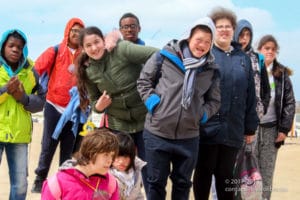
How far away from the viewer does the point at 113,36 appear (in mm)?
4488

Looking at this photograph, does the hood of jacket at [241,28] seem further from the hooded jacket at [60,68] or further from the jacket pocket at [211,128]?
the hooded jacket at [60,68]

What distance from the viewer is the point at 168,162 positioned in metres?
4.14

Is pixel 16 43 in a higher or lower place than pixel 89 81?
higher

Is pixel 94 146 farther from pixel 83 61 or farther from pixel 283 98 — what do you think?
pixel 283 98

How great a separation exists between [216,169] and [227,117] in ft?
1.65

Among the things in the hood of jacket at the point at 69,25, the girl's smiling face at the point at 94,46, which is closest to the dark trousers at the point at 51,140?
the hood of jacket at the point at 69,25

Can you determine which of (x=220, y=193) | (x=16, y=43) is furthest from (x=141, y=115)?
(x=16, y=43)

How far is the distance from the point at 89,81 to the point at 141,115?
567 millimetres

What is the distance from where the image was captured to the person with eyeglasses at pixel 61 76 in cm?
563

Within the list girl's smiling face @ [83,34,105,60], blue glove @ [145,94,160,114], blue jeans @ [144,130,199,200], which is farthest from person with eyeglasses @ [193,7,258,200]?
girl's smiling face @ [83,34,105,60]

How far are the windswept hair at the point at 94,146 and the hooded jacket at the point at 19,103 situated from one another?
1531mm

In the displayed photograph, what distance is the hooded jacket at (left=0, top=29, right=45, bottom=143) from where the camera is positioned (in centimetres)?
460

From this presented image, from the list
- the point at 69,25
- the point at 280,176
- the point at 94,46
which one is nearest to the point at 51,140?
the point at 69,25

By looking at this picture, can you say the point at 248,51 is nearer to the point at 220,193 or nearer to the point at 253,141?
the point at 253,141
